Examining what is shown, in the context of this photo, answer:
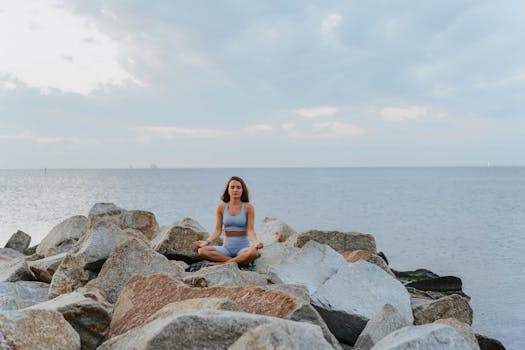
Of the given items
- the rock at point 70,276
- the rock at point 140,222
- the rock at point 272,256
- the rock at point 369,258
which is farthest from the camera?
the rock at point 140,222

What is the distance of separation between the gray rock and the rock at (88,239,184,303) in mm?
1921

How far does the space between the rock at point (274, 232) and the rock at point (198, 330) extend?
345 inches

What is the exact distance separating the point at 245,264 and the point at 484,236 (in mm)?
24875

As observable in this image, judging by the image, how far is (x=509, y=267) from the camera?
66.2 feet

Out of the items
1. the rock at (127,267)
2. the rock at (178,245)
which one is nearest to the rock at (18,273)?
the rock at (178,245)

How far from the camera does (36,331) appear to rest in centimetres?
418

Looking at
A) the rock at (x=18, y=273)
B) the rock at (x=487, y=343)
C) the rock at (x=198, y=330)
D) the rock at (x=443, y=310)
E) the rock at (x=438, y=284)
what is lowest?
the rock at (x=438, y=284)

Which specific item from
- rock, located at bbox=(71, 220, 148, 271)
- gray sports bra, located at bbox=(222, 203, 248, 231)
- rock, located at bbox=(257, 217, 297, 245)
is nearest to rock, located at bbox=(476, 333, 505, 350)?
gray sports bra, located at bbox=(222, 203, 248, 231)

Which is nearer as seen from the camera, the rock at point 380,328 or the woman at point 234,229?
the rock at point 380,328

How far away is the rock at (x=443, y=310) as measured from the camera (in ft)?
25.7

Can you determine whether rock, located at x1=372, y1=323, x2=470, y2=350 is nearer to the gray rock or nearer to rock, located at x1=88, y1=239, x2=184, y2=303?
the gray rock

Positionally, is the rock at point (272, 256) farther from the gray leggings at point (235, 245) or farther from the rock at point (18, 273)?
the rock at point (18, 273)

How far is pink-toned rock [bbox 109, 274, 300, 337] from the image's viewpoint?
5195 millimetres

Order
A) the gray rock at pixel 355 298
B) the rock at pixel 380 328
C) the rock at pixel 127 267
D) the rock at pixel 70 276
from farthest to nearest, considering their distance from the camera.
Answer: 1. the rock at pixel 70 276
2. the rock at pixel 127 267
3. the gray rock at pixel 355 298
4. the rock at pixel 380 328
